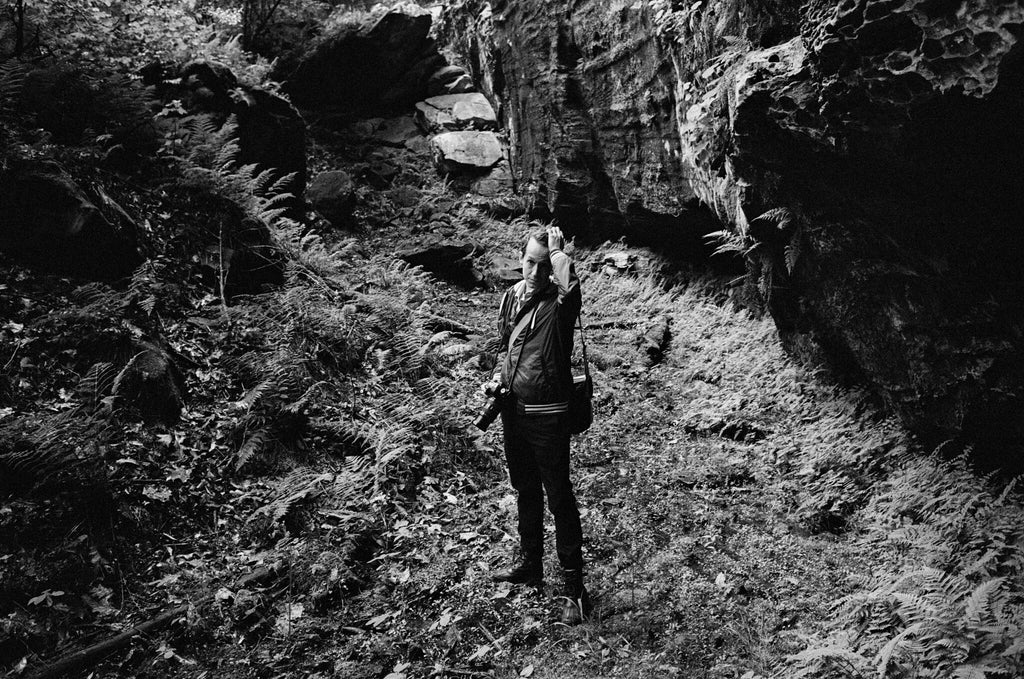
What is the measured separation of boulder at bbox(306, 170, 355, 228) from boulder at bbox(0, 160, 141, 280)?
550 cm

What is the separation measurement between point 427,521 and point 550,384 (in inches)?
87.9

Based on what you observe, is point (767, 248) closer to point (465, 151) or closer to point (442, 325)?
point (442, 325)

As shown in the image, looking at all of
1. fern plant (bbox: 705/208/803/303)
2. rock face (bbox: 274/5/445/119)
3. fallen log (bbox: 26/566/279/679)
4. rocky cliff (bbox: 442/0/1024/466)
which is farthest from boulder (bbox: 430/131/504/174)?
fallen log (bbox: 26/566/279/679)

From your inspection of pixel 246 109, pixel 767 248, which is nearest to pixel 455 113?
pixel 246 109

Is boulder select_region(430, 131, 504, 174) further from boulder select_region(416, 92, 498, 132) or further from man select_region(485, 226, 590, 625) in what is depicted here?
man select_region(485, 226, 590, 625)

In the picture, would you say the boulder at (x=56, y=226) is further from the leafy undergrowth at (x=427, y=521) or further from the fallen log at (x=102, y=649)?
the fallen log at (x=102, y=649)

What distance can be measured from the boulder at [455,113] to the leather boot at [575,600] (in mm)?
14893

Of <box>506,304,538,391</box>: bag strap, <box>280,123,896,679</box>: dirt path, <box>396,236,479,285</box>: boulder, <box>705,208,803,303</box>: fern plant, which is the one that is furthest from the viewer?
<box>396,236,479,285</box>: boulder

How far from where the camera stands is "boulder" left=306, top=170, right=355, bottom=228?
12.2 meters

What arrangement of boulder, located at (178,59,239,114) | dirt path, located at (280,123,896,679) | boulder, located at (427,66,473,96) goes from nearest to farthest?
dirt path, located at (280,123,896,679)
boulder, located at (178,59,239,114)
boulder, located at (427,66,473,96)

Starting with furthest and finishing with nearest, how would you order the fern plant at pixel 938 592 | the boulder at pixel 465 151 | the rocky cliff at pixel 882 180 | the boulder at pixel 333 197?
the boulder at pixel 465 151, the boulder at pixel 333 197, the rocky cliff at pixel 882 180, the fern plant at pixel 938 592

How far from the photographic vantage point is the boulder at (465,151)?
15.8m

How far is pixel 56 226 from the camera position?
6355 millimetres

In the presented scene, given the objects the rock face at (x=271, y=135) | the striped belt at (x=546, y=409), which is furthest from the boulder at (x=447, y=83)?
the striped belt at (x=546, y=409)
